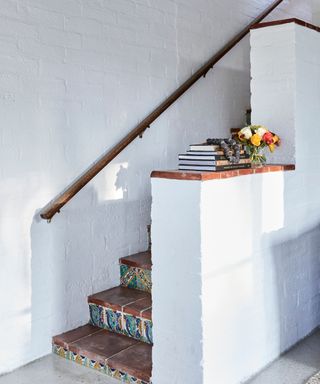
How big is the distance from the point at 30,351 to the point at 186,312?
1020mm

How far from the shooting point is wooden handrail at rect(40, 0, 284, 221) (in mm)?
2748

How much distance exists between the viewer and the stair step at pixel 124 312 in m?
2.73

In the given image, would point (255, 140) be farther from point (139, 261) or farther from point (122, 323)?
point (122, 323)

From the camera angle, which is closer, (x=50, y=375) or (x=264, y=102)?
(x=50, y=375)

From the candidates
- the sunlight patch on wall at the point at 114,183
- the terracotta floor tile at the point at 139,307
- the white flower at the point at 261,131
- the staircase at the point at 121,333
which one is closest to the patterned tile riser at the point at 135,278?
the staircase at the point at 121,333

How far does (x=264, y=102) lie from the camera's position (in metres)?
2.84

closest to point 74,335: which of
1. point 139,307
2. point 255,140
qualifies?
point 139,307

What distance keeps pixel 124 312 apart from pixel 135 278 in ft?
1.22

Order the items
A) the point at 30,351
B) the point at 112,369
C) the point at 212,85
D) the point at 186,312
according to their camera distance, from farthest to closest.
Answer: the point at 212,85, the point at 30,351, the point at 112,369, the point at 186,312

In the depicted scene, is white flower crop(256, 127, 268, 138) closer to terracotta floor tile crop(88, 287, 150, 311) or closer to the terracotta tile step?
A: the terracotta tile step

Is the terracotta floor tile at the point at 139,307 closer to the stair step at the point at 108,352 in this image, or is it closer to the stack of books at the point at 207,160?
the stair step at the point at 108,352

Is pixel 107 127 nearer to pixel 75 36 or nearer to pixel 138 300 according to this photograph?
pixel 75 36

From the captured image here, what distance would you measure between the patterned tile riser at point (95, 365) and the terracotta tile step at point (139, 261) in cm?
64

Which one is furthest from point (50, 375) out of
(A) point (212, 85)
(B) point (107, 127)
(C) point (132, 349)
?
(A) point (212, 85)
